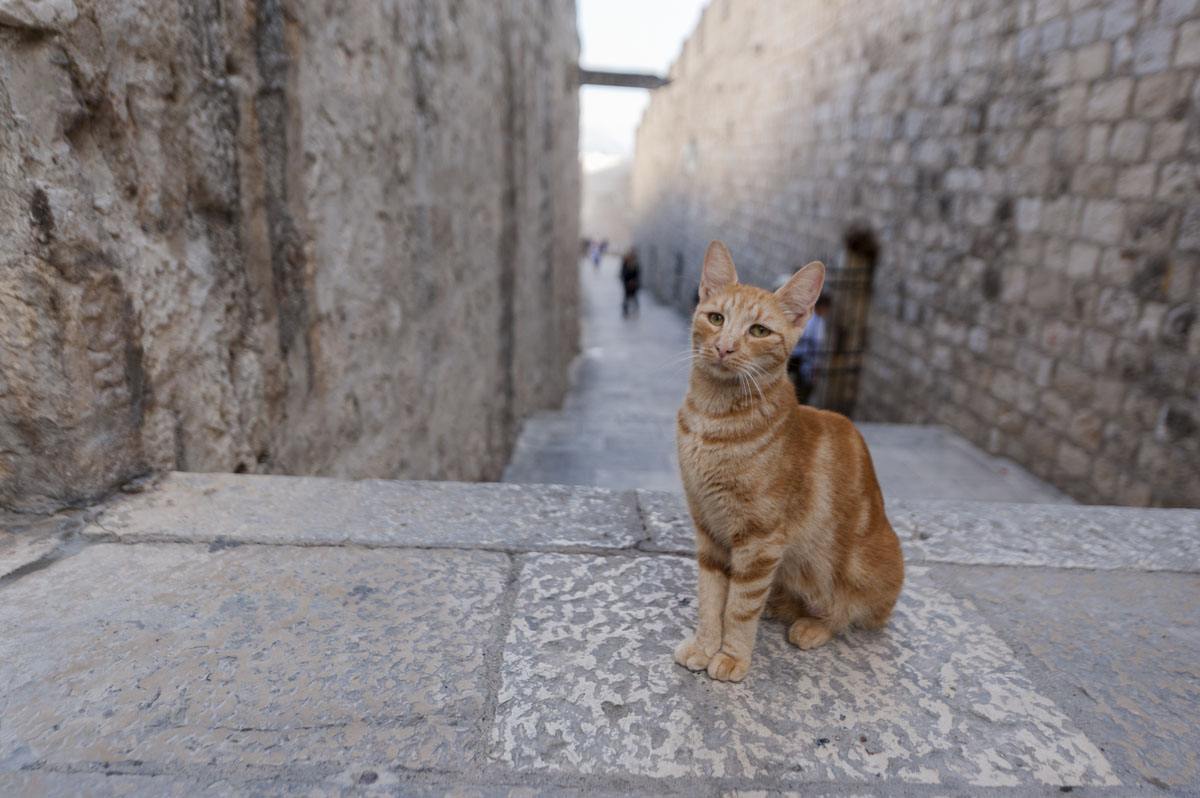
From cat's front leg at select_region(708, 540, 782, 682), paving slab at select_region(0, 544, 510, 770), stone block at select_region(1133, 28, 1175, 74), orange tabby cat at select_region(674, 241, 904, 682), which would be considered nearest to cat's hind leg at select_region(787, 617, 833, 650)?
orange tabby cat at select_region(674, 241, 904, 682)

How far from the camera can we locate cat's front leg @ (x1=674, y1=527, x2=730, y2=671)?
1.29m

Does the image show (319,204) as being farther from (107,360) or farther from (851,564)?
(851,564)

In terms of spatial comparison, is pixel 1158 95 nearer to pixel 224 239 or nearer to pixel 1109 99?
pixel 1109 99

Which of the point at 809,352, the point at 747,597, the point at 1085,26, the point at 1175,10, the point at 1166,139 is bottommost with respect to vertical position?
the point at 809,352

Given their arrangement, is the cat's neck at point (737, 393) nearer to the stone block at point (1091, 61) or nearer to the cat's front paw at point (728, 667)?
the cat's front paw at point (728, 667)

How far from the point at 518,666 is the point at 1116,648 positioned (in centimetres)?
125

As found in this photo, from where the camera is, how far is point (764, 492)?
1.27 m

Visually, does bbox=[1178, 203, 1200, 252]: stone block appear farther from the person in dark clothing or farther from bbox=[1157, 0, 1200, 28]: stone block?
the person in dark clothing

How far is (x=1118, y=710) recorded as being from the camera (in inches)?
48.3

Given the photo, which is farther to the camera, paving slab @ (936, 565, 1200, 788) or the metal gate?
the metal gate

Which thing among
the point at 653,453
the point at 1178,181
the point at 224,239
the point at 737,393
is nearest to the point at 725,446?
the point at 737,393

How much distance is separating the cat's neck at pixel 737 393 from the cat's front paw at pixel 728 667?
0.47 meters

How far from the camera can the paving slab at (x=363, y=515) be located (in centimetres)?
163

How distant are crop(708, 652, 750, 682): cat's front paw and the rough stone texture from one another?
0.45m
